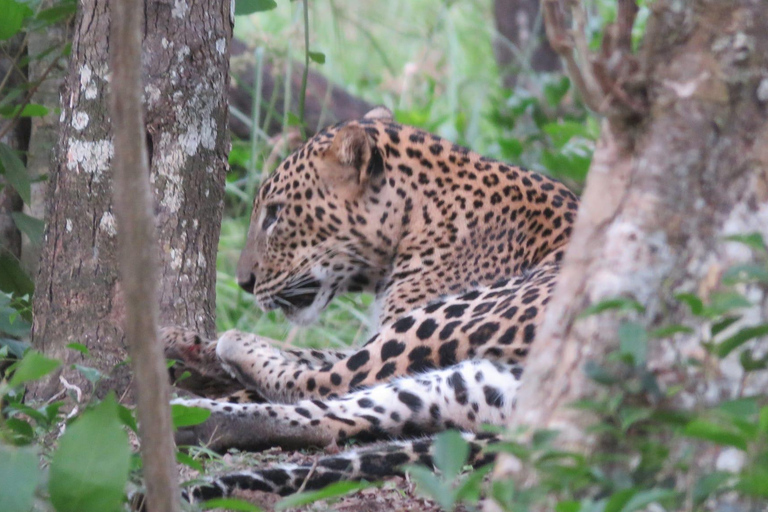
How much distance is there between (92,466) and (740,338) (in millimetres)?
1225

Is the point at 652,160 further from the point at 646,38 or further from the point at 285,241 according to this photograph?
the point at 285,241

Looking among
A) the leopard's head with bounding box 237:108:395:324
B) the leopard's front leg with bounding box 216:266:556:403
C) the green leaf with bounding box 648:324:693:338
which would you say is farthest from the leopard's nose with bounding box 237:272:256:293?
the green leaf with bounding box 648:324:693:338

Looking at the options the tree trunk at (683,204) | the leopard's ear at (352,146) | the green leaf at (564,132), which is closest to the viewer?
the tree trunk at (683,204)

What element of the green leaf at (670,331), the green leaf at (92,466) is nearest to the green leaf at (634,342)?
the green leaf at (670,331)

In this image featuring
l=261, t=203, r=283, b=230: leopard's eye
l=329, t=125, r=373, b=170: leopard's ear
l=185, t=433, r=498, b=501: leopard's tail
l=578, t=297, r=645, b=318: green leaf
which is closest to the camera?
l=578, t=297, r=645, b=318: green leaf

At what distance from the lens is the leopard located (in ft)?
12.1

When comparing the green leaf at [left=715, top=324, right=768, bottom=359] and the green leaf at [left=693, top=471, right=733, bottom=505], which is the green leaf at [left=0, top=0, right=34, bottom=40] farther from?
the green leaf at [left=693, top=471, right=733, bottom=505]

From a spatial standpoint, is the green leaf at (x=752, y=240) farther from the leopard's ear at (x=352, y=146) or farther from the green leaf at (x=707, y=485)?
the leopard's ear at (x=352, y=146)

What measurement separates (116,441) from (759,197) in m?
1.35

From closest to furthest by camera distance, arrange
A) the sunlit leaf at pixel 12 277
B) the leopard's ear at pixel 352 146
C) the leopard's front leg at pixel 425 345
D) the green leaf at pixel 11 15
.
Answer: the green leaf at pixel 11 15 < the leopard's front leg at pixel 425 345 < the sunlit leaf at pixel 12 277 < the leopard's ear at pixel 352 146

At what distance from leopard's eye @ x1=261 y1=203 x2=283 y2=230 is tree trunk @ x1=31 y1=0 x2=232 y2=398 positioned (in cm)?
107

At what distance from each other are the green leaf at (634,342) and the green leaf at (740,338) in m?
0.14

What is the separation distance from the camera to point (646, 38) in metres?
2.05

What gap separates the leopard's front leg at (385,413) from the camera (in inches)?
142
